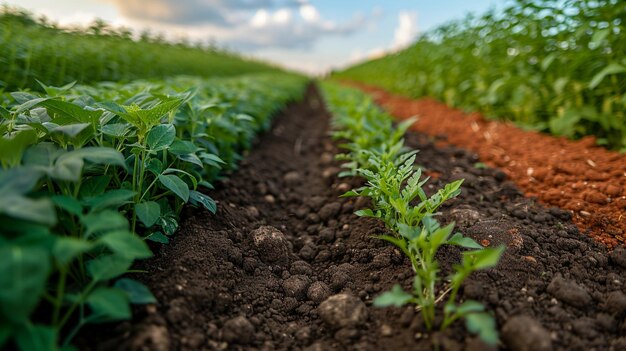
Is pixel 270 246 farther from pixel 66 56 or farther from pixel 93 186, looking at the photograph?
pixel 66 56

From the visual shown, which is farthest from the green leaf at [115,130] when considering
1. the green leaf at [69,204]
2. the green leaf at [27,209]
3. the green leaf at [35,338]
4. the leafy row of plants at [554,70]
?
the leafy row of plants at [554,70]

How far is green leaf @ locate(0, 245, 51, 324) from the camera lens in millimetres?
1036

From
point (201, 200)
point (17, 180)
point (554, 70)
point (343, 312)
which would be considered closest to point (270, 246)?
point (201, 200)

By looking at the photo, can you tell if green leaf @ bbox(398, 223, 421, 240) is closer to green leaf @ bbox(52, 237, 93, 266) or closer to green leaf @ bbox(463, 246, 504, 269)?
green leaf @ bbox(463, 246, 504, 269)

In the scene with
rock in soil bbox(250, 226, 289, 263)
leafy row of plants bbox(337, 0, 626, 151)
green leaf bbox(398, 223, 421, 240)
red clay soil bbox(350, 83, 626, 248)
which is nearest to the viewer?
green leaf bbox(398, 223, 421, 240)

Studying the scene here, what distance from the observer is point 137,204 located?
64.4 inches

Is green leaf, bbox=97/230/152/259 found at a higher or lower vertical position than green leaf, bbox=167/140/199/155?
lower

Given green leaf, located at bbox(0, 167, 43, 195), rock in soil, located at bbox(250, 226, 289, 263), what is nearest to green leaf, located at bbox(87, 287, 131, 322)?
green leaf, located at bbox(0, 167, 43, 195)

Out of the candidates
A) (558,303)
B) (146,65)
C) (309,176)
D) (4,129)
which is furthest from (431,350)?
(146,65)

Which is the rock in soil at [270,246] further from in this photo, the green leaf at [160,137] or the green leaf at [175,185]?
the green leaf at [160,137]

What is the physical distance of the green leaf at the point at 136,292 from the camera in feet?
4.52

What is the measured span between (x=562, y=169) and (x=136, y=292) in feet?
8.74

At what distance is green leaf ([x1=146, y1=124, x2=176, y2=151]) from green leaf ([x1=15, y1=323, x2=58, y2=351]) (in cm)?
79

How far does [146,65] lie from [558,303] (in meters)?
6.45
